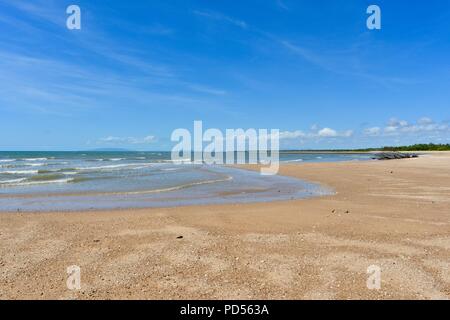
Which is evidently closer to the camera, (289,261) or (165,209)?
(289,261)

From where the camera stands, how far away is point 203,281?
19.4ft

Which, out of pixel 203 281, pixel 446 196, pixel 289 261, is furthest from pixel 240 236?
pixel 446 196

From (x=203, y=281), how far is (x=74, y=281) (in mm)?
2211

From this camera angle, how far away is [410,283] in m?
5.75

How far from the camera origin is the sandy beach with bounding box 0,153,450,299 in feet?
18.3

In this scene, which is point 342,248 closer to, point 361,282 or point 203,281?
point 361,282

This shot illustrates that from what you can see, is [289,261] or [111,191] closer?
[289,261]

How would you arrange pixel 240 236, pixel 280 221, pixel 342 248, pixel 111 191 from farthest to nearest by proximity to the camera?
1. pixel 111 191
2. pixel 280 221
3. pixel 240 236
4. pixel 342 248

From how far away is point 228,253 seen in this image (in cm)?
743

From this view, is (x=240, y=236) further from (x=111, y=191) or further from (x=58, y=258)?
(x=111, y=191)

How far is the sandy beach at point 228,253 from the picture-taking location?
5574 mm

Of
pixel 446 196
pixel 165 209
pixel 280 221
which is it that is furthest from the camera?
pixel 446 196

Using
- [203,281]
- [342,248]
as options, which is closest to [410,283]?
[342,248]
